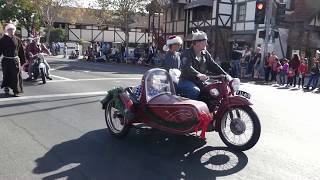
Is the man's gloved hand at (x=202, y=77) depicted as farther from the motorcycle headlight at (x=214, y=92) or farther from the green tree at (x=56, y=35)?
the green tree at (x=56, y=35)

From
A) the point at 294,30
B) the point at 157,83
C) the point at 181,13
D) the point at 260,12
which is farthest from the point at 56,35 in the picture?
the point at 157,83

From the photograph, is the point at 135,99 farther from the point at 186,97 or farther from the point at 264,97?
the point at 264,97

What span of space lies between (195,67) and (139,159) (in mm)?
2029

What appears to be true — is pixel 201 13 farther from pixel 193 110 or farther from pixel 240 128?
pixel 193 110

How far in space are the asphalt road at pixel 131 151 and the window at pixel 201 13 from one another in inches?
1104

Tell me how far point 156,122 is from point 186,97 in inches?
25.5

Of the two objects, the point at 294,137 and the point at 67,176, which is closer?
the point at 67,176

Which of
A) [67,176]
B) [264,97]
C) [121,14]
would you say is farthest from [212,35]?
[67,176]

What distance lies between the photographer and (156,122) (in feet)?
21.9

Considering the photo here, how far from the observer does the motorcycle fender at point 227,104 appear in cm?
634

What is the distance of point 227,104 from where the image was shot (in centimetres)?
645

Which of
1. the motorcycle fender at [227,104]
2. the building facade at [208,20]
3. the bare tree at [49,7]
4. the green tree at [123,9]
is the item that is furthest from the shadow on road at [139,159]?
the bare tree at [49,7]

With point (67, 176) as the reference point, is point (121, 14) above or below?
above

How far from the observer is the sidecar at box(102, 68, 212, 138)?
621 centimetres
